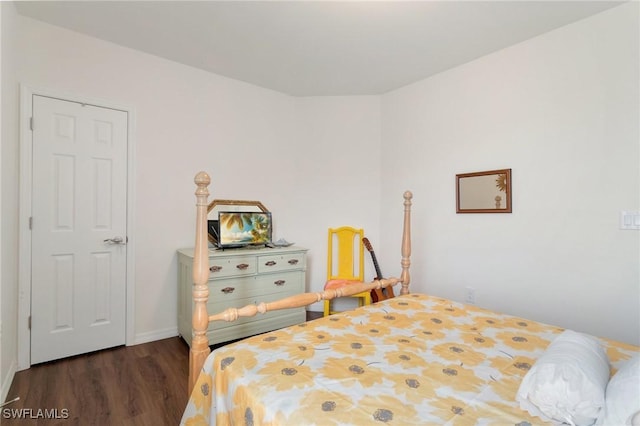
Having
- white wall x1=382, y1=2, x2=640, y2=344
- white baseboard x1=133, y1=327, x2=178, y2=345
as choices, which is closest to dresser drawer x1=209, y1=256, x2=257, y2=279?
white baseboard x1=133, y1=327, x2=178, y2=345

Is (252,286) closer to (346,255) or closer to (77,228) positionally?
(346,255)

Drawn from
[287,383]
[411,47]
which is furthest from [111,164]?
[411,47]

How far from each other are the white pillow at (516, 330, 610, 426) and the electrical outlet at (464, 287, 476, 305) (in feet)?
6.31

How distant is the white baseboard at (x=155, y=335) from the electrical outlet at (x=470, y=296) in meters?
2.72

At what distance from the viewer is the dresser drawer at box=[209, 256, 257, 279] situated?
2.61m

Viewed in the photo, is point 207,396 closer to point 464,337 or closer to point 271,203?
point 464,337

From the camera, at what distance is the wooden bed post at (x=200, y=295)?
4.41 feet

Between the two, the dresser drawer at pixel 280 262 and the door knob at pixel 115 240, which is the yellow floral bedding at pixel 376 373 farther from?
the door knob at pixel 115 240

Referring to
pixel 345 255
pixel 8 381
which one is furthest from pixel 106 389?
pixel 345 255

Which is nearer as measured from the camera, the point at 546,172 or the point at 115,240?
the point at 546,172

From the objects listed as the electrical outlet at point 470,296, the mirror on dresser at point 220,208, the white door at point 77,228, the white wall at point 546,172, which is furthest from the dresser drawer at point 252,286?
the electrical outlet at point 470,296

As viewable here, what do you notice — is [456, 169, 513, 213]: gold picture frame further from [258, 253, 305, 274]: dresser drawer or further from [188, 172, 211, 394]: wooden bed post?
[188, 172, 211, 394]: wooden bed post

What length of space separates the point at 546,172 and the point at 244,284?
261 centimetres

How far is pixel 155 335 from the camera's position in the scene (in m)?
2.83
